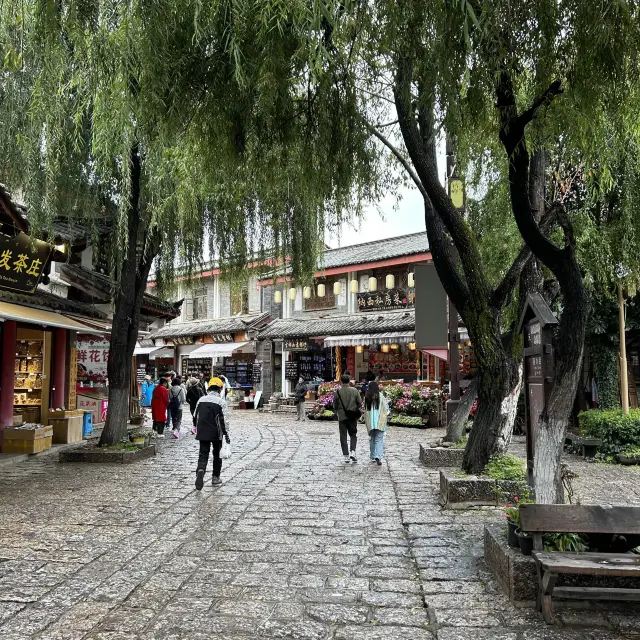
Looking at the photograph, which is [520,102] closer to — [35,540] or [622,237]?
[622,237]

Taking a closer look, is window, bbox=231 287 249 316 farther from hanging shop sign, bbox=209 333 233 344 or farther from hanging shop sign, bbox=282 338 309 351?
hanging shop sign, bbox=282 338 309 351

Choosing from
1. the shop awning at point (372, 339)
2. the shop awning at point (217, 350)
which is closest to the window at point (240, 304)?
the shop awning at point (217, 350)

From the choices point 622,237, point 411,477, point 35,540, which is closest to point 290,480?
point 411,477

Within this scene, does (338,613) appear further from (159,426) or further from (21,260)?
(159,426)

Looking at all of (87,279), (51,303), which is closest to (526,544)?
(51,303)

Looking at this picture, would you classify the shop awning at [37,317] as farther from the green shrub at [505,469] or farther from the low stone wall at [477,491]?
the green shrub at [505,469]

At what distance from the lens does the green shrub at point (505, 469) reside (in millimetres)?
7027

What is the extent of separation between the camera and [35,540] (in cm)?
592

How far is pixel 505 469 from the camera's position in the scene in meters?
7.21

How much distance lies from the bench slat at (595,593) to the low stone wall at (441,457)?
235 inches

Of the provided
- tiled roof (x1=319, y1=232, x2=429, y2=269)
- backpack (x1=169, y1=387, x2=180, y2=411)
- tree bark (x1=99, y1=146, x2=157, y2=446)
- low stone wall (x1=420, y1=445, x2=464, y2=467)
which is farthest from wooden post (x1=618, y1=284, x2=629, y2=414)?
backpack (x1=169, y1=387, x2=180, y2=411)

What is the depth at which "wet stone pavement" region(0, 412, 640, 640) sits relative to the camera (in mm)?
3977

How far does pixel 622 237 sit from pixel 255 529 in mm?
8259

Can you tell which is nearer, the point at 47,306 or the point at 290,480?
the point at 290,480
